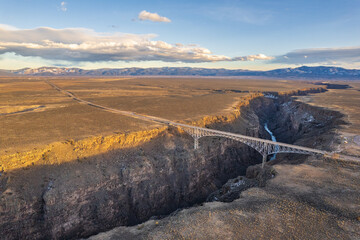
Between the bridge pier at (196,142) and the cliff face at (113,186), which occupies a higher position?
the bridge pier at (196,142)

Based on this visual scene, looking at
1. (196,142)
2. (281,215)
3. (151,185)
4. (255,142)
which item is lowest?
(151,185)

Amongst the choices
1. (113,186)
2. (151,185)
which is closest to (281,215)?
(151,185)

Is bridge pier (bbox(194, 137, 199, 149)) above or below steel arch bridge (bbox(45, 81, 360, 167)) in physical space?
below

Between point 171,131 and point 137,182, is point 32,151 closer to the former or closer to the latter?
point 137,182

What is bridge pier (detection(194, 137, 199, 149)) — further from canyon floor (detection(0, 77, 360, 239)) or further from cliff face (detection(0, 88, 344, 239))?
canyon floor (detection(0, 77, 360, 239))

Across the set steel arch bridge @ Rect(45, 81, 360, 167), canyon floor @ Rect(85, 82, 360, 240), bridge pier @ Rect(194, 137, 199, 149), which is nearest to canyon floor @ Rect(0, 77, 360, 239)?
canyon floor @ Rect(85, 82, 360, 240)

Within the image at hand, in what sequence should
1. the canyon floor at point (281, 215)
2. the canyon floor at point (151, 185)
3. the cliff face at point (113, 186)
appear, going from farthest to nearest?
the cliff face at point (113, 186)
the canyon floor at point (151, 185)
the canyon floor at point (281, 215)

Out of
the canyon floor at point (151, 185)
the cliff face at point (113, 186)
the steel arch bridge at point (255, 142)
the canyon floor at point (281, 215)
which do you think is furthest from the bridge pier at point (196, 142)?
the canyon floor at point (281, 215)

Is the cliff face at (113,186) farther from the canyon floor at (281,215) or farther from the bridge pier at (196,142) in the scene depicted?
the canyon floor at (281,215)

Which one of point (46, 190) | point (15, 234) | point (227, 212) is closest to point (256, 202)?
point (227, 212)

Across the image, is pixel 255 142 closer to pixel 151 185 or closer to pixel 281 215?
pixel 281 215
